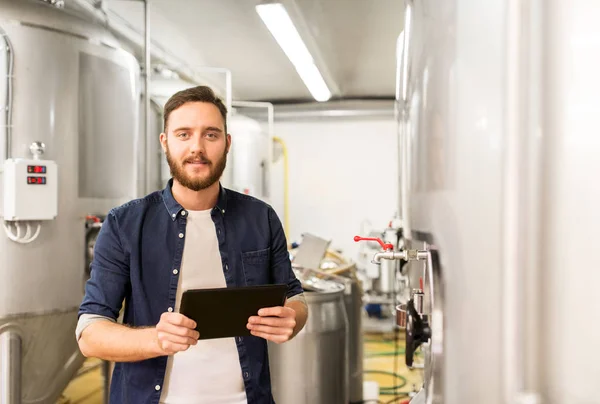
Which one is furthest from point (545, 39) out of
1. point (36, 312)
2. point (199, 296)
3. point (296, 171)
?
point (296, 171)

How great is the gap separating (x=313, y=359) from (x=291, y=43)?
100 inches

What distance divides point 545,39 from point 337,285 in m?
2.71

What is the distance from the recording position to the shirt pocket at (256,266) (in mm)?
1511

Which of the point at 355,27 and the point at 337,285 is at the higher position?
the point at 355,27

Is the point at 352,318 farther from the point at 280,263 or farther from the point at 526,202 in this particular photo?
the point at 526,202

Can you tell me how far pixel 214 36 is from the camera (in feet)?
14.9

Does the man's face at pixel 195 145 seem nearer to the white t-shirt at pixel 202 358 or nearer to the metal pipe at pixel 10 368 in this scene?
the white t-shirt at pixel 202 358

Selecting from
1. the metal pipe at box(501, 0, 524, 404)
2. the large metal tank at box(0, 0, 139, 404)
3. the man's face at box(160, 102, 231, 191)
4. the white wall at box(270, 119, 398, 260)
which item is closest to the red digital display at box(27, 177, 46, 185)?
the large metal tank at box(0, 0, 139, 404)

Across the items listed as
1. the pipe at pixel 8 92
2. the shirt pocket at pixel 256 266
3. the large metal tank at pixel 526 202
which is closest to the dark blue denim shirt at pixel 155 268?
the shirt pocket at pixel 256 266

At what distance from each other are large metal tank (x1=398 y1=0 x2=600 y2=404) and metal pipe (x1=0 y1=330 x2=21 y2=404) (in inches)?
96.3

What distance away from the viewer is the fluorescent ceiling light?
3.46m

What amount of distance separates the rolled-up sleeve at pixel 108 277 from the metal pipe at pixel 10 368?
1486 millimetres

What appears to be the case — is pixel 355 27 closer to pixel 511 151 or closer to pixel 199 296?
pixel 199 296

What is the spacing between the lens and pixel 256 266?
5.02ft
